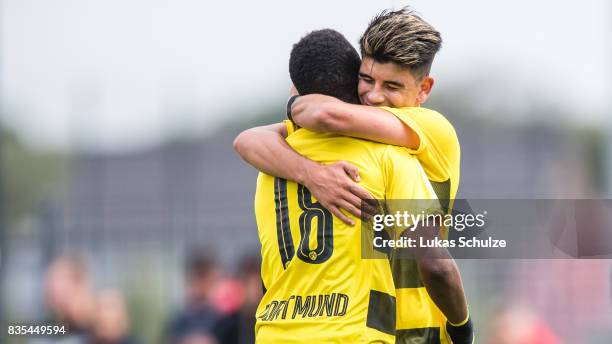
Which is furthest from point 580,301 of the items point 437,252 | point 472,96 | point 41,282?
point 472,96

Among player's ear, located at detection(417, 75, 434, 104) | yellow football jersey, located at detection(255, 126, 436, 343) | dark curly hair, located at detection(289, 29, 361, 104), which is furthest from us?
player's ear, located at detection(417, 75, 434, 104)

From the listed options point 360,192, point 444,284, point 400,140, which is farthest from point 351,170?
point 444,284

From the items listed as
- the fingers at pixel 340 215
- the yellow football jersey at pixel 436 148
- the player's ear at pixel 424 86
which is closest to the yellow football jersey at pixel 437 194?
the yellow football jersey at pixel 436 148

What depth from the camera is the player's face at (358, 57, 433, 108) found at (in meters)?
4.06

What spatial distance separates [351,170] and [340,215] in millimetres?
171

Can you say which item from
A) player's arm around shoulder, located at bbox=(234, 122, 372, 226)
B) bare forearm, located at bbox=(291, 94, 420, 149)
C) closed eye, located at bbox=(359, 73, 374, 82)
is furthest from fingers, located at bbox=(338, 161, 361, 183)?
closed eye, located at bbox=(359, 73, 374, 82)

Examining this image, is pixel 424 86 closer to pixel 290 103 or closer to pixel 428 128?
pixel 428 128

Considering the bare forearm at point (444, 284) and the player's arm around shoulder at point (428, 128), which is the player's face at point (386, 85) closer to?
the player's arm around shoulder at point (428, 128)

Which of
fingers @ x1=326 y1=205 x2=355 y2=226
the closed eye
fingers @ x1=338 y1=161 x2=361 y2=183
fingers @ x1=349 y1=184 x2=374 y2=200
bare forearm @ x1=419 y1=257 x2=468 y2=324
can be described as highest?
the closed eye

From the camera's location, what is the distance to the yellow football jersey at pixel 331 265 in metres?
3.85

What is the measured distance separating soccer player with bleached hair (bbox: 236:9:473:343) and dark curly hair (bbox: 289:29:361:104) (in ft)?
0.19

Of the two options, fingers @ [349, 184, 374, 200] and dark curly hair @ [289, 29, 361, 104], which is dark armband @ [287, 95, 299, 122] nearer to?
dark curly hair @ [289, 29, 361, 104]

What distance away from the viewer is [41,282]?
12.8m

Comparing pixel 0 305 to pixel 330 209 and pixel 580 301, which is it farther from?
pixel 330 209
